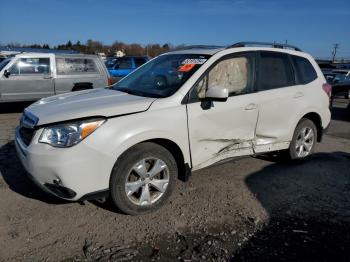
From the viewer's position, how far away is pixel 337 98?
16.7 m

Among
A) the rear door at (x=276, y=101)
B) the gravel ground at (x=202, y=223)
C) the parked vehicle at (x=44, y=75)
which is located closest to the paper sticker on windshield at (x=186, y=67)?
the rear door at (x=276, y=101)

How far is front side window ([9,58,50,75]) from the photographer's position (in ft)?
33.0

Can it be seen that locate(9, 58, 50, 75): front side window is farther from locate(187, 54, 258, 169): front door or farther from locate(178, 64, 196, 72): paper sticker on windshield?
locate(187, 54, 258, 169): front door

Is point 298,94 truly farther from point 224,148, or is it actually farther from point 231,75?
point 224,148

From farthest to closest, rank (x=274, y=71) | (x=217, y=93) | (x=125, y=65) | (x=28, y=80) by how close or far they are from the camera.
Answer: (x=125, y=65) → (x=28, y=80) → (x=274, y=71) → (x=217, y=93)

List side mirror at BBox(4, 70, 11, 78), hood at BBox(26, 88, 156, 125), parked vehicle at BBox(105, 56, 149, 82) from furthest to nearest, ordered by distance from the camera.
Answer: parked vehicle at BBox(105, 56, 149, 82), side mirror at BBox(4, 70, 11, 78), hood at BBox(26, 88, 156, 125)

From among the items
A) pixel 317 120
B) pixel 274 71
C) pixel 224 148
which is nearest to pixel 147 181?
pixel 224 148

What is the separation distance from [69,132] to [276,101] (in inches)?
114

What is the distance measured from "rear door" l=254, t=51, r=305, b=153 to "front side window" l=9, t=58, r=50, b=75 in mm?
7467

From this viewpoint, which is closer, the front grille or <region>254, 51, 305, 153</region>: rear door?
the front grille

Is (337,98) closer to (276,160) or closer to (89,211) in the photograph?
(276,160)

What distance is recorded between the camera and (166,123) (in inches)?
148

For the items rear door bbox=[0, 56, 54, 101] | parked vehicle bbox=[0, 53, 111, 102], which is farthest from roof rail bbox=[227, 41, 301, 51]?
rear door bbox=[0, 56, 54, 101]

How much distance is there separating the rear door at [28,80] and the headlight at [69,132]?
293 inches
